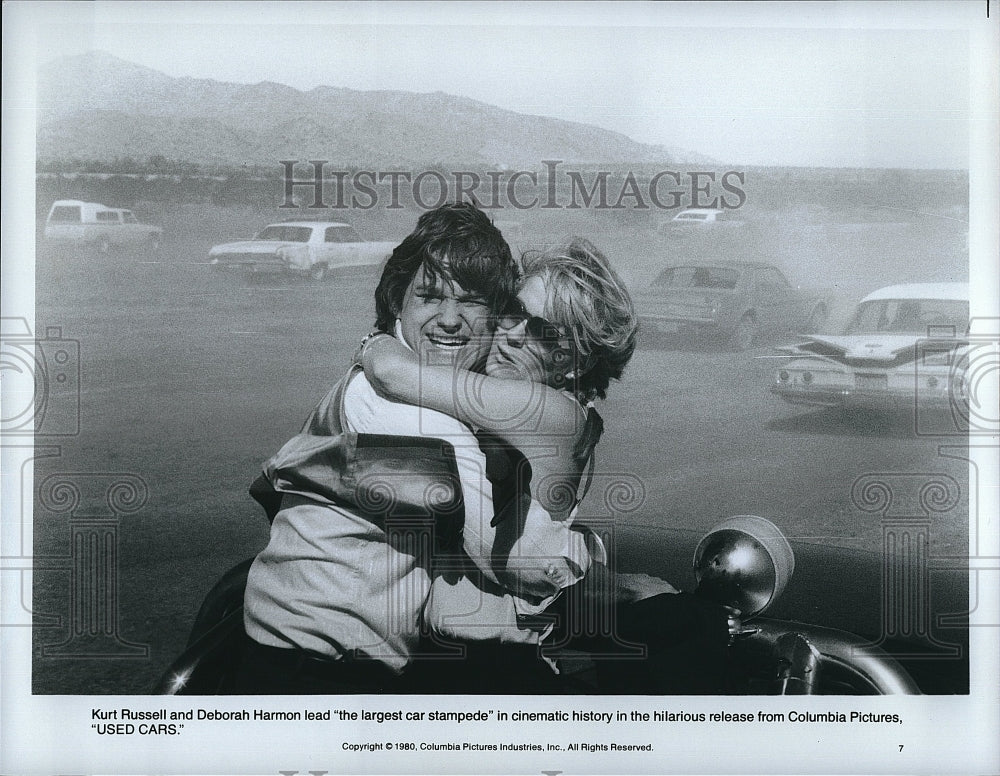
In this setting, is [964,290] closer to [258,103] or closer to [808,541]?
[808,541]

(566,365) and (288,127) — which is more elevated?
(288,127)

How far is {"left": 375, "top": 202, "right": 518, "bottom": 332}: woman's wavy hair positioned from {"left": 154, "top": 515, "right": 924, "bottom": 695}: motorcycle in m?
0.98

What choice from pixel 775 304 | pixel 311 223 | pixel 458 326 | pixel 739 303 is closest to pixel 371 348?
pixel 458 326

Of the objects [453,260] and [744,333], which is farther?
[744,333]

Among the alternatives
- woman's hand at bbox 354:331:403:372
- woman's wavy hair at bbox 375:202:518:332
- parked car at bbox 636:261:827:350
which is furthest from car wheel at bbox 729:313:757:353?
woman's hand at bbox 354:331:403:372

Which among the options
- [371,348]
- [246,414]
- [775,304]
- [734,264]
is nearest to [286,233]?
[371,348]

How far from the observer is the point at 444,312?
10.2 ft

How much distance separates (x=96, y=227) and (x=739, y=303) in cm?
207

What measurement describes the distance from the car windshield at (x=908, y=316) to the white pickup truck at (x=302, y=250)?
1.54 metres

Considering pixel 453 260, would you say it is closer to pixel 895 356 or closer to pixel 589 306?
pixel 589 306

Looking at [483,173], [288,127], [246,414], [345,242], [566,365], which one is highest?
[288,127]

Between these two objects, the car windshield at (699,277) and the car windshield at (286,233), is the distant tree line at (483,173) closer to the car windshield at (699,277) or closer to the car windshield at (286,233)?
the car windshield at (286,233)

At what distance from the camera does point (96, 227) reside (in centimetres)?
315

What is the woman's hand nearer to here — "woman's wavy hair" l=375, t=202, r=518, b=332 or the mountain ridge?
"woman's wavy hair" l=375, t=202, r=518, b=332
